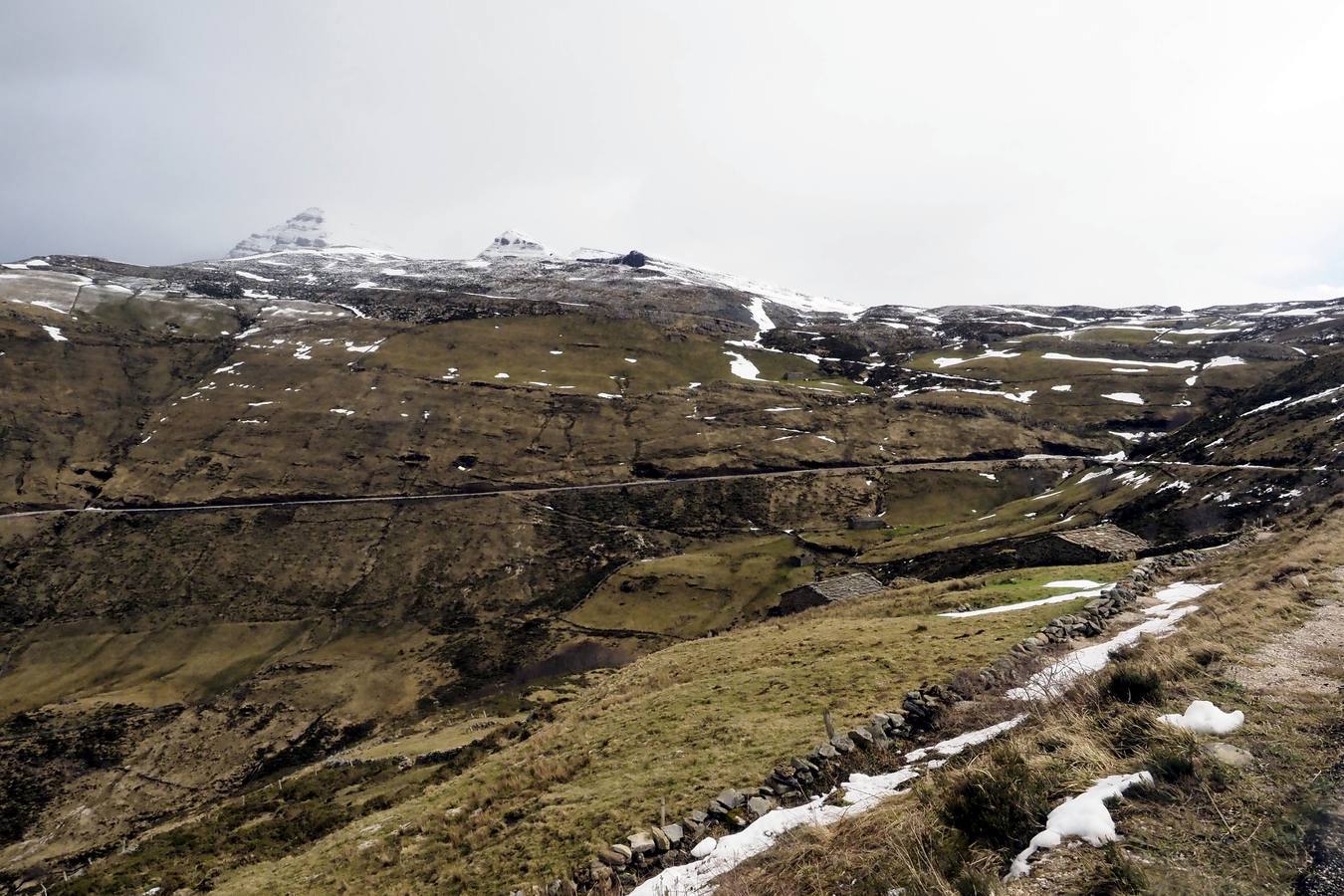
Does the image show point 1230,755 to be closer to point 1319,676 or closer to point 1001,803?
point 1001,803

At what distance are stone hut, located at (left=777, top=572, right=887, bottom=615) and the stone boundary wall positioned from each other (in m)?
37.9

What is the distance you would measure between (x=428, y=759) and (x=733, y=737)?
21.5 metres

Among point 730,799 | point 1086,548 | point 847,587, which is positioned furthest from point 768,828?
point 847,587

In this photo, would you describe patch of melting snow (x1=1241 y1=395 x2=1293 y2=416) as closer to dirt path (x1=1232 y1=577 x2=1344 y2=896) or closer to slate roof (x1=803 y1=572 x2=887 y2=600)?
slate roof (x1=803 y1=572 x2=887 y2=600)

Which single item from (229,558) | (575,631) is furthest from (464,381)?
(575,631)

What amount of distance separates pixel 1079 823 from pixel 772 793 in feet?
21.3

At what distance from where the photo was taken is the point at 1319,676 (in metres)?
8.55

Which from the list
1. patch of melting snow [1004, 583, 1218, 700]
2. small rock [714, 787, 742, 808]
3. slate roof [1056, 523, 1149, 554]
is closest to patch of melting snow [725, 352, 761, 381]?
slate roof [1056, 523, 1149, 554]

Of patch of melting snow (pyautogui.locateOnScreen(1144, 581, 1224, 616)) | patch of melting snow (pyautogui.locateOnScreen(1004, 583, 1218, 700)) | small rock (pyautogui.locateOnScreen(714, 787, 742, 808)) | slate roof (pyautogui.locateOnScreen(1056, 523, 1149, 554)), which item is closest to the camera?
small rock (pyautogui.locateOnScreen(714, 787, 742, 808))

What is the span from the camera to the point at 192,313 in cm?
16538

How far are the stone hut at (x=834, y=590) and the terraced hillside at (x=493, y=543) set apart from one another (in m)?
7.87

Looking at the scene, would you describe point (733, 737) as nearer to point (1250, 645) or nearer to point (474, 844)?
point (474, 844)

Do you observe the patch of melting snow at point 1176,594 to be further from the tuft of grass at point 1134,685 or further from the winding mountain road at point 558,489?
the winding mountain road at point 558,489

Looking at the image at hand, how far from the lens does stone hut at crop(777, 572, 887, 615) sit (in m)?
52.1
